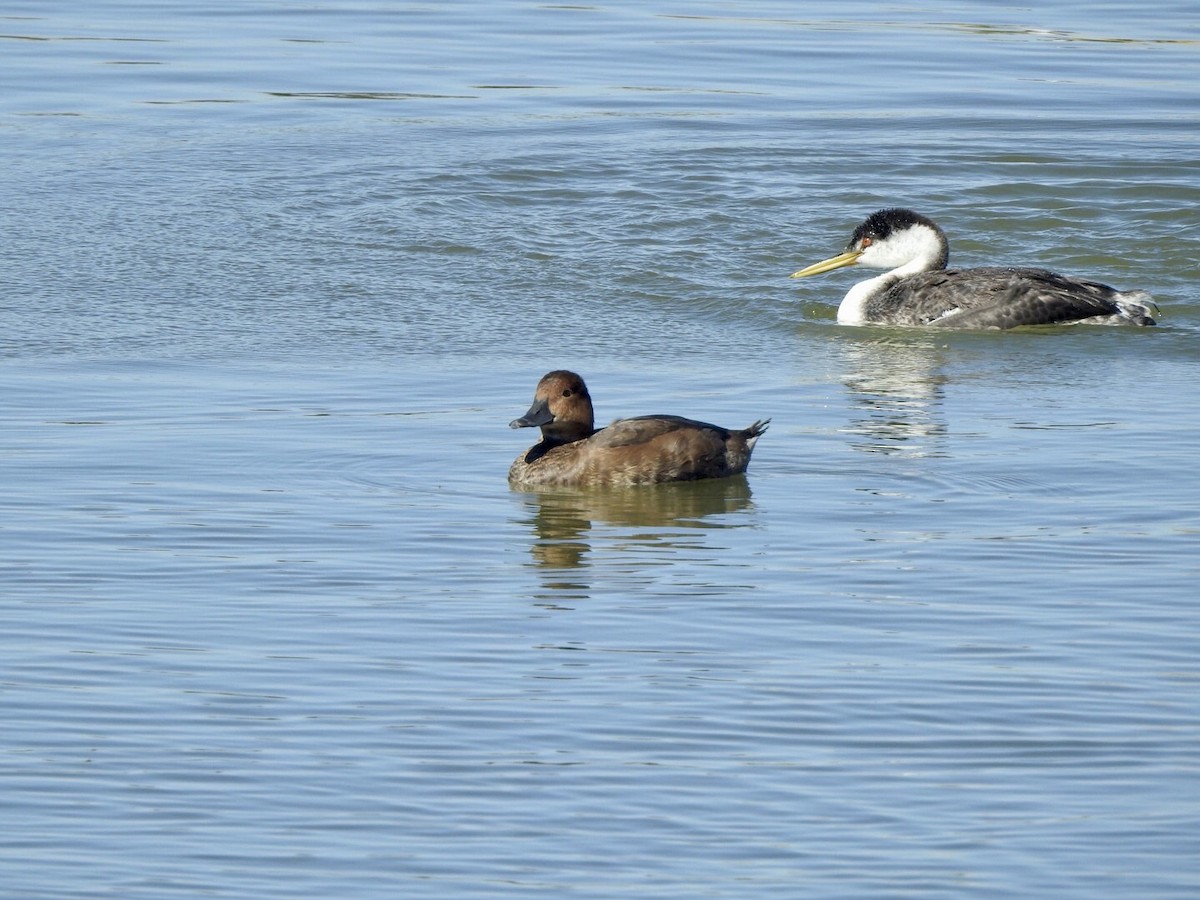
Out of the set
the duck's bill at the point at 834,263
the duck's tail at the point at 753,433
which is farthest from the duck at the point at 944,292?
the duck's tail at the point at 753,433

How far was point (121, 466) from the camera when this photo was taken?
400 inches

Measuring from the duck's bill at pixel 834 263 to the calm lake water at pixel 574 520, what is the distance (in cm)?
26

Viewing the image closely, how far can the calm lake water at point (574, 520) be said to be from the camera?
594cm

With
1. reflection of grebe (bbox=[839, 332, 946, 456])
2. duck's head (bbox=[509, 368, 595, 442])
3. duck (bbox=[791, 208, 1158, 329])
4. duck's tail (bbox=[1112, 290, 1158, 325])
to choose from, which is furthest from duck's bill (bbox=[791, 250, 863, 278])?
duck's head (bbox=[509, 368, 595, 442])

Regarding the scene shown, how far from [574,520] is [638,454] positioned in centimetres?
64

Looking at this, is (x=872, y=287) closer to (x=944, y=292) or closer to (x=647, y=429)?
(x=944, y=292)

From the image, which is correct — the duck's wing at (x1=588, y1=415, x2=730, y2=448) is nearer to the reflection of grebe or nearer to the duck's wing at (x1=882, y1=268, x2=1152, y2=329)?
the reflection of grebe

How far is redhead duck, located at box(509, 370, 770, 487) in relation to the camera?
33.9 ft

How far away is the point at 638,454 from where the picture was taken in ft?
34.0

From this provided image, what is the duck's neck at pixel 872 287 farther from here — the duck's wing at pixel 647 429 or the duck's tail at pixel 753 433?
the duck's wing at pixel 647 429

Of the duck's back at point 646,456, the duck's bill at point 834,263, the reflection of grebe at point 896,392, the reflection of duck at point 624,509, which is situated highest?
the duck's bill at point 834,263

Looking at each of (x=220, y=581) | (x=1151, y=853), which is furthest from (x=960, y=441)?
(x=1151, y=853)

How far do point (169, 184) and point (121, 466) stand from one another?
8122mm

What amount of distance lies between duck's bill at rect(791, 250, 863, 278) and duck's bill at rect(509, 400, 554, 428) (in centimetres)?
548
